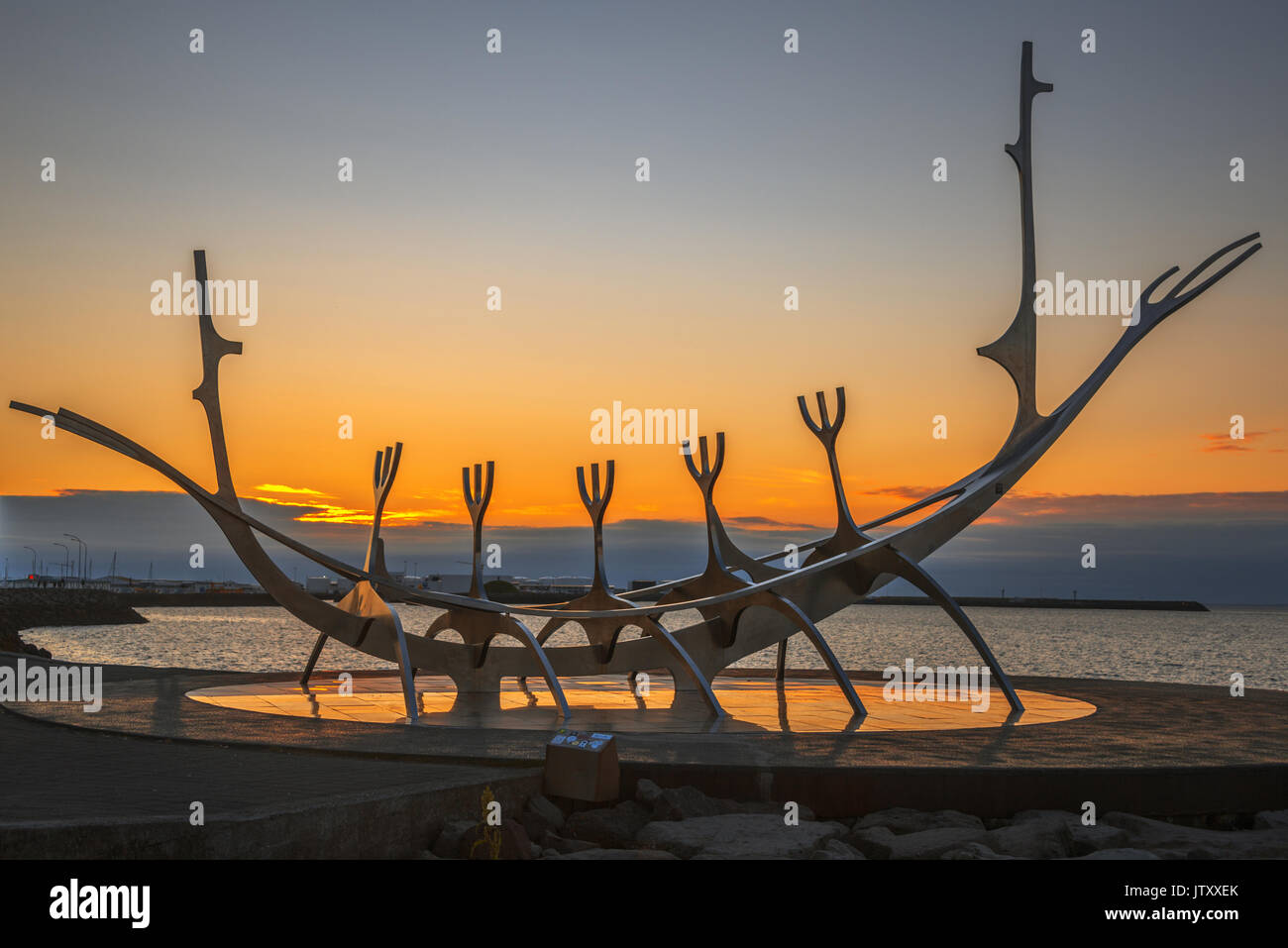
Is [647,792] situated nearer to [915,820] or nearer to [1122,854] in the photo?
[915,820]

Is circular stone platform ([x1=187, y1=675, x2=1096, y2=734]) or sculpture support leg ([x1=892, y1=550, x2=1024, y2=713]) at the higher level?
sculpture support leg ([x1=892, y1=550, x2=1024, y2=713])

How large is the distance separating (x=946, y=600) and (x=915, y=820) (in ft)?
21.3

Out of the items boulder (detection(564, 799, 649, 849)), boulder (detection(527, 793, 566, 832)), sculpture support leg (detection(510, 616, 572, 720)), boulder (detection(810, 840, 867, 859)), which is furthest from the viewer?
sculpture support leg (detection(510, 616, 572, 720))

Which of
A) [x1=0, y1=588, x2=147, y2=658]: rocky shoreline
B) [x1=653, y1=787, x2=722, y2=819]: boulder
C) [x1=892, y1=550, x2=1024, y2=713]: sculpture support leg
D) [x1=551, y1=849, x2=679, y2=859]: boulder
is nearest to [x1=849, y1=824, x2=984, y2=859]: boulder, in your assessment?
[x1=653, y1=787, x2=722, y2=819]: boulder

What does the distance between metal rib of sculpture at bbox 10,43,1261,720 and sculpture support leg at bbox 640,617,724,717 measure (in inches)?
1.0

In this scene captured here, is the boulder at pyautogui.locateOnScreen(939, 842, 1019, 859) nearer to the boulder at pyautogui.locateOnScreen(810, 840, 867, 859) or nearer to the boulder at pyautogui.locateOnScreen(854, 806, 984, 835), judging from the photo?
the boulder at pyautogui.locateOnScreen(810, 840, 867, 859)

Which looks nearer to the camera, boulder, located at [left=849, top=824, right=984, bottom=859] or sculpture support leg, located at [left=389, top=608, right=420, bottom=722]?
boulder, located at [left=849, top=824, right=984, bottom=859]

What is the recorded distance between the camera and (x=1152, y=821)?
9.39 metres

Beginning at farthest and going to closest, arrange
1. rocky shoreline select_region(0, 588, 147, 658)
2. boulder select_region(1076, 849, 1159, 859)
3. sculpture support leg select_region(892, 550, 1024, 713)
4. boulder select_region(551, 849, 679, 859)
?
rocky shoreline select_region(0, 588, 147, 658) → sculpture support leg select_region(892, 550, 1024, 713) → boulder select_region(551, 849, 679, 859) → boulder select_region(1076, 849, 1159, 859)

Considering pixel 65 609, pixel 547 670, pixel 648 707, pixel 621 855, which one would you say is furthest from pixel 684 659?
pixel 65 609

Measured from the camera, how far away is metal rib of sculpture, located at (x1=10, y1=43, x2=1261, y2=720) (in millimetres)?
15414

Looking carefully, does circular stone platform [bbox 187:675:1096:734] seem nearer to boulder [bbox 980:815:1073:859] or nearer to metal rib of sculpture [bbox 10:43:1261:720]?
metal rib of sculpture [bbox 10:43:1261:720]

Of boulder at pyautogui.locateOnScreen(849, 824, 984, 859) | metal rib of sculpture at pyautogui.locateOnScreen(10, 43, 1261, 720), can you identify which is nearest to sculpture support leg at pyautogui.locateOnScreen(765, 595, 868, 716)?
metal rib of sculpture at pyautogui.locateOnScreen(10, 43, 1261, 720)

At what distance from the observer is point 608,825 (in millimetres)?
9102
